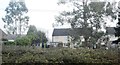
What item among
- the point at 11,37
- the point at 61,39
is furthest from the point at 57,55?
the point at 11,37

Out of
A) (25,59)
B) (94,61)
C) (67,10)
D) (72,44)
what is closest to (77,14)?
(67,10)

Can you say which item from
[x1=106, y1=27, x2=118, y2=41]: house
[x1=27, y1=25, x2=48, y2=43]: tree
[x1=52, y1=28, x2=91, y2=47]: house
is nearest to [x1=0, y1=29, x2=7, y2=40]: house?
[x1=27, y1=25, x2=48, y2=43]: tree

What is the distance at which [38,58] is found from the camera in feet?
15.0

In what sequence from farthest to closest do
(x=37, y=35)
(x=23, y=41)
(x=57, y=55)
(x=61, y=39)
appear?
(x=57, y=55), (x=61, y=39), (x=23, y=41), (x=37, y=35)

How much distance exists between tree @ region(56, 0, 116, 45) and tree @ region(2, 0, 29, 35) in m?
0.68

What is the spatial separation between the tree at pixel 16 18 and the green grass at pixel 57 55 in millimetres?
381

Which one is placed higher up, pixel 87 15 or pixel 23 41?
pixel 87 15

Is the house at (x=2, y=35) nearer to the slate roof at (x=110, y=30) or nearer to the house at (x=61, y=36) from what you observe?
the house at (x=61, y=36)

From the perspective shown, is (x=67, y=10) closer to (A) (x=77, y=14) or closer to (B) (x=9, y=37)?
(A) (x=77, y=14)

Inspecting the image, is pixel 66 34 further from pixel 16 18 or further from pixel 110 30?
pixel 16 18

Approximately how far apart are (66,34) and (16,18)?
1.01 meters

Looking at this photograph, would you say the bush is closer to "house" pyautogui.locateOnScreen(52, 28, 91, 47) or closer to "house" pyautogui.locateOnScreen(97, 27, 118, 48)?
"house" pyautogui.locateOnScreen(52, 28, 91, 47)

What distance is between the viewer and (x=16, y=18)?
428cm

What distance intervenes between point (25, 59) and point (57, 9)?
3.80 ft
